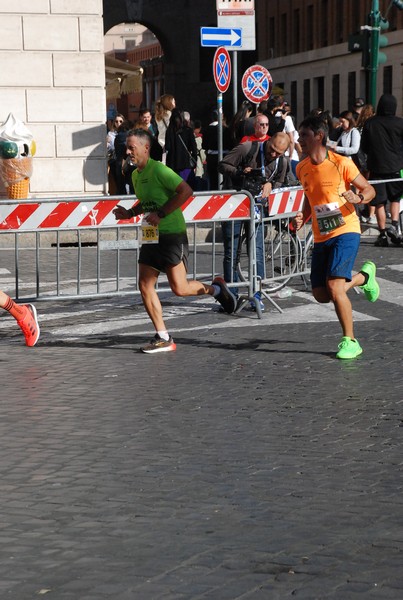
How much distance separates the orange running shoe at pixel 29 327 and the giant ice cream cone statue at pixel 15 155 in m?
10.3

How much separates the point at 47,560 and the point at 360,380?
408 cm

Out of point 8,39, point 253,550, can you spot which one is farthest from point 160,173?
point 8,39

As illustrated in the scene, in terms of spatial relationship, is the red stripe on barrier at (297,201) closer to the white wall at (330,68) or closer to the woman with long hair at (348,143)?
the woman with long hair at (348,143)

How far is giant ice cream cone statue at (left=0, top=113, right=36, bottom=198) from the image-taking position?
20.4 metres

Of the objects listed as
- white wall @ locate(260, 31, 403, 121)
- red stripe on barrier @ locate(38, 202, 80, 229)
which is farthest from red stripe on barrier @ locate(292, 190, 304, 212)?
white wall @ locate(260, 31, 403, 121)

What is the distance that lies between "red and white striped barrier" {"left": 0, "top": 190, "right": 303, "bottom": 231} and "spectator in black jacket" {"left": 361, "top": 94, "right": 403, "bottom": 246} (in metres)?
6.39

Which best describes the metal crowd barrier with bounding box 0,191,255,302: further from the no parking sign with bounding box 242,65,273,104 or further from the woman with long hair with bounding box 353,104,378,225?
the no parking sign with bounding box 242,65,273,104

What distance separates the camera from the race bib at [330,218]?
961 centimetres

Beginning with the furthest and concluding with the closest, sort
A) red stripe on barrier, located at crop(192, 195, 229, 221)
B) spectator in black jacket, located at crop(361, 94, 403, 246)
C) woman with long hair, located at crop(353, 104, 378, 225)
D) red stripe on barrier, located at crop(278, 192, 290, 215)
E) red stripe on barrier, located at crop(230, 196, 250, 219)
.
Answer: woman with long hair, located at crop(353, 104, 378, 225) < spectator in black jacket, located at crop(361, 94, 403, 246) < red stripe on barrier, located at crop(278, 192, 290, 215) < red stripe on barrier, located at crop(230, 196, 250, 219) < red stripe on barrier, located at crop(192, 195, 229, 221)

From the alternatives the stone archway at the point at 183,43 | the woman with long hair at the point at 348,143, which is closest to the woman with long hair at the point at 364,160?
the woman with long hair at the point at 348,143

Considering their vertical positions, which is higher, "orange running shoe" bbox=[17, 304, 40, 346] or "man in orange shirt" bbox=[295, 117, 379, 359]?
"man in orange shirt" bbox=[295, 117, 379, 359]

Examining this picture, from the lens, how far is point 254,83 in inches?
987

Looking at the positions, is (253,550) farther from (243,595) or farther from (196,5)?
(196,5)

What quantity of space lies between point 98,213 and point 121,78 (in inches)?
994
